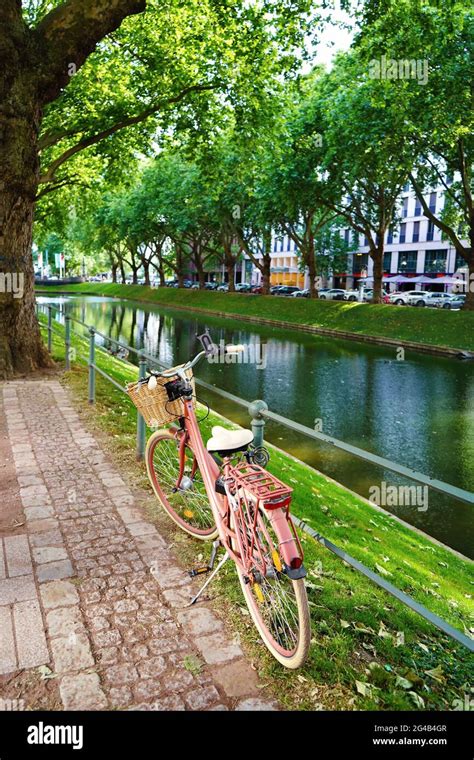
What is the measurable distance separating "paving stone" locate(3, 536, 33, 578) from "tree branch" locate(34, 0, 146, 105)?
26.4 feet

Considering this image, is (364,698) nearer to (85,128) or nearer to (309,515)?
(309,515)

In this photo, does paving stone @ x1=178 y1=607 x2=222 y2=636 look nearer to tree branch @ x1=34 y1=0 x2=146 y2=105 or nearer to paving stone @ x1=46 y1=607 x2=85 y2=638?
paving stone @ x1=46 y1=607 x2=85 y2=638

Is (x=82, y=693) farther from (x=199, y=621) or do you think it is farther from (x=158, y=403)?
(x=158, y=403)

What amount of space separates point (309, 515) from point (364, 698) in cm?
359

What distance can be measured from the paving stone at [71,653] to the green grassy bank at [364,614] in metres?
0.84

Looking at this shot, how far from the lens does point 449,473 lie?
10078mm

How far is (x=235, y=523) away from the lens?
136 inches

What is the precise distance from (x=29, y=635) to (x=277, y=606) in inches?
56.4

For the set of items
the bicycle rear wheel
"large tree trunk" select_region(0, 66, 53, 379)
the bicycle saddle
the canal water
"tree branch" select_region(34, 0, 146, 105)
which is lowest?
the canal water

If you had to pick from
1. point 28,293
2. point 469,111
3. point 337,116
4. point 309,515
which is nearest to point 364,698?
point 309,515

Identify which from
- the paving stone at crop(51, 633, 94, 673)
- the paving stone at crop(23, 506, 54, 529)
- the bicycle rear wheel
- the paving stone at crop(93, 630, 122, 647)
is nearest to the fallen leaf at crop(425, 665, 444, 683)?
the bicycle rear wheel

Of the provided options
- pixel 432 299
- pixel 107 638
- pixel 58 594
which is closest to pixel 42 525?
pixel 58 594

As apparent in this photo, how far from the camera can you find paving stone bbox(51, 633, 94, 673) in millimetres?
3164
